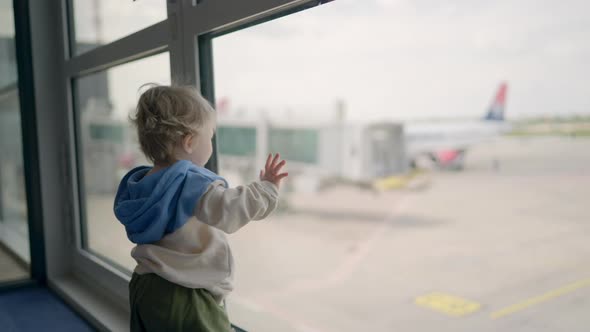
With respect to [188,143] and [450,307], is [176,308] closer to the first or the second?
[188,143]

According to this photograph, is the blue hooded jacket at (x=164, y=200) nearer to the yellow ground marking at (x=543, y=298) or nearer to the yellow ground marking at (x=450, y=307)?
the yellow ground marking at (x=543, y=298)

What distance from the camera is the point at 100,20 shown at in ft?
4.32

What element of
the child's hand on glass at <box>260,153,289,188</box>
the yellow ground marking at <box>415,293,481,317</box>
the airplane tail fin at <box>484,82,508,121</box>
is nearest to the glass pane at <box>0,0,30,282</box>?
the child's hand on glass at <box>260,153,289,188</box>

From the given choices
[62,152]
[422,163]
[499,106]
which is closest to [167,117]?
[62,152]

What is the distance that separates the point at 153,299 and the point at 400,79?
1256 cm

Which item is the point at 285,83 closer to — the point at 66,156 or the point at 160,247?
the point at 66,156

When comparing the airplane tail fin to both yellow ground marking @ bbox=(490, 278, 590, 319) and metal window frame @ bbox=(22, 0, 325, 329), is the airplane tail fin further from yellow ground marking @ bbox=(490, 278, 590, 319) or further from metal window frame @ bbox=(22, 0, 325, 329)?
metal window frame @ bbox=(22, 0, 325, 329)

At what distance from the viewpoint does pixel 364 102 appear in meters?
12.1

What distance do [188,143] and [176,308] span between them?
185 millimetres

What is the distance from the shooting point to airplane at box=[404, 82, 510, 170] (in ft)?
30.1

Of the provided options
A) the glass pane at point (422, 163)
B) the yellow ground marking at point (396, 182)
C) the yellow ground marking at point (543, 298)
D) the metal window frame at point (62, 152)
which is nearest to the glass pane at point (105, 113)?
the metal window frame at point (62, 152)

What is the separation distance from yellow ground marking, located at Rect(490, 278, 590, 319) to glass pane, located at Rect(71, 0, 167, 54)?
5401mm

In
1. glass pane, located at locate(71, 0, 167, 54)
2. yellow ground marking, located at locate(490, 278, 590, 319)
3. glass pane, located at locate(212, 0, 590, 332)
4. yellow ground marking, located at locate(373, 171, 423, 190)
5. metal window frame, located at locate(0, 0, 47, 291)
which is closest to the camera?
glass pane, located at locate(71, 0, 167, 54)

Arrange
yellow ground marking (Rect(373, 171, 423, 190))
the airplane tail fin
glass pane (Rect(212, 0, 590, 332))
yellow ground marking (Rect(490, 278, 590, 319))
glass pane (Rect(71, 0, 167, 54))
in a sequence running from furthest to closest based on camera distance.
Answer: yellow ground marking (Rect(373, 171, 423, 190)), the airplane tail fin, glass pane (Rect(212, 0, 590, 332)), yellow ground marking (Rect(490, 278, 590, 319)), glass pane (Rect(71, 0, 167, 54))
